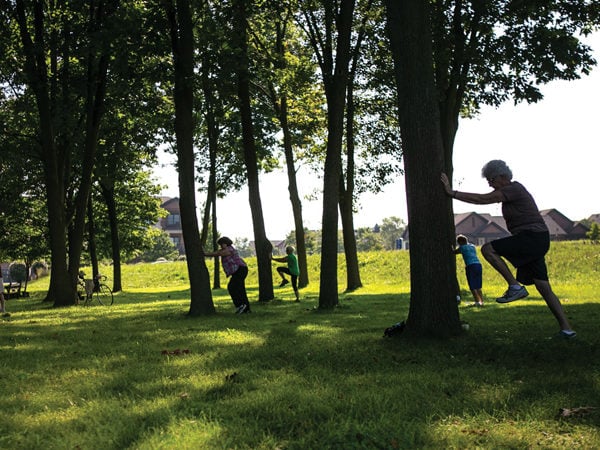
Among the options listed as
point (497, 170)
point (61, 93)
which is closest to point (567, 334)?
point (497, 170)

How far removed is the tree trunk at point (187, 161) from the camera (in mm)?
12555

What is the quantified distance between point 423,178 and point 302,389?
10.9ft

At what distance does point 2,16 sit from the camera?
57.6ft

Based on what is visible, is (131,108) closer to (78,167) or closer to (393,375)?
(78,167)

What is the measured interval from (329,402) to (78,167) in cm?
2533

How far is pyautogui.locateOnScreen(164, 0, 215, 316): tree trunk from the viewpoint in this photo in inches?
494

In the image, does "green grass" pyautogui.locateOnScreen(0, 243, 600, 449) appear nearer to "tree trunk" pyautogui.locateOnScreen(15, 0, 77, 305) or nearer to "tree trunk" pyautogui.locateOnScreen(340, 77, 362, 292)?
"tree trunk" pyautogui.locateOnScreen(15, 0, 77, 305)

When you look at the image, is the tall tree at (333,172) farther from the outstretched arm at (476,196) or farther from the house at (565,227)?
the house at (565,227)

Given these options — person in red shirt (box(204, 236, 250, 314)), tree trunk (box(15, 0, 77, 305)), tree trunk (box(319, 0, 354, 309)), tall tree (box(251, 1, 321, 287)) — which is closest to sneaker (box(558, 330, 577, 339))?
tree trunk (box(319, 0, 354, 309))

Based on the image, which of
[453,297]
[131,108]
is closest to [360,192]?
[131,108]

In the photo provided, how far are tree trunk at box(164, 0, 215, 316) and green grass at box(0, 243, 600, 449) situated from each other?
329cm

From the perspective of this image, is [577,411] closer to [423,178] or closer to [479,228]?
[423,178]

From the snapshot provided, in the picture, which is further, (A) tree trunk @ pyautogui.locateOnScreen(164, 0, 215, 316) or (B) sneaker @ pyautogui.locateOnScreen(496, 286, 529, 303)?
(A) tree trunk @ pyautogui.locateOnScreen(164, 0, 215, 316)

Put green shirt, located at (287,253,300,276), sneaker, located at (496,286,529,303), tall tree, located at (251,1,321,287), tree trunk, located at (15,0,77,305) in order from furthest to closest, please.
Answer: tall tree, located at (251,1,321,287) → green shirt, located at (287,253,300,276) → tree trunk, located at (15,0,77,305) → sneaker, located at (496,286,529,303)
